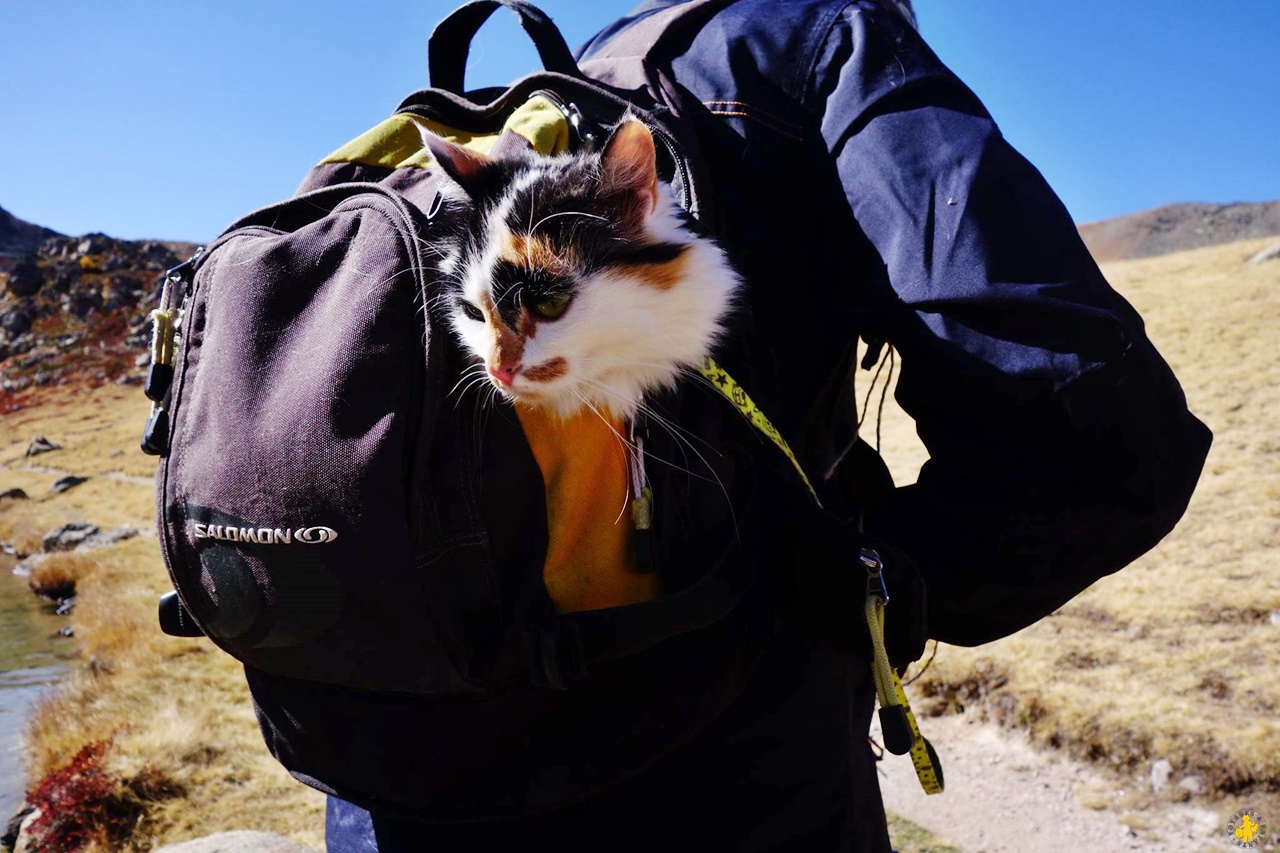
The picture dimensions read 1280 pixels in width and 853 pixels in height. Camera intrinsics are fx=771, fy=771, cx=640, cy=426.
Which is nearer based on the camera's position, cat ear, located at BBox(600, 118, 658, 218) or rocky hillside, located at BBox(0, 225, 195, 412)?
cat ear, located at BBox(600, 118, 658, 218)

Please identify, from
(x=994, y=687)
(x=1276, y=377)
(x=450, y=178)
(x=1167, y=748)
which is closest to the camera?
(x=450, y=178)

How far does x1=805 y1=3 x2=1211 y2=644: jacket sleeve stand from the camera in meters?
1.18

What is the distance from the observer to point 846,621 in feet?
4.41

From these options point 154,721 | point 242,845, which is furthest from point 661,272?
point 154,721

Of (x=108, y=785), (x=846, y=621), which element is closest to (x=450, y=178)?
(x=846, y=621)

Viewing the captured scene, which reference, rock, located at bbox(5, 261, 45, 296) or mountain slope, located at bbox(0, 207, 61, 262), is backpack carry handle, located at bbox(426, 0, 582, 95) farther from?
mountain slope, located at bbox(0, 207, 61, 262)

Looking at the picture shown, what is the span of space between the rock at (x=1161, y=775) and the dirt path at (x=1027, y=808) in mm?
131

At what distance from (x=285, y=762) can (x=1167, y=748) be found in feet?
17.5

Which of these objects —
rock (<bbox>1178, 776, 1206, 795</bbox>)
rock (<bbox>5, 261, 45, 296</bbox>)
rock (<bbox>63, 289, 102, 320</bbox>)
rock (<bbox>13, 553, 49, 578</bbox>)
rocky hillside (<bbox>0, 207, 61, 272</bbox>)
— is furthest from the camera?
rocky hillside (<bbox>0, 207, 61, 272</bbox>)

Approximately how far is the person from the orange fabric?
0.15 m

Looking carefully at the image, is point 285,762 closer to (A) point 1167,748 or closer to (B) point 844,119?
(B) point 844,119

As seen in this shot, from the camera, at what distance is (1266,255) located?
82.8 feet

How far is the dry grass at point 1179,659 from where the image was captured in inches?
189

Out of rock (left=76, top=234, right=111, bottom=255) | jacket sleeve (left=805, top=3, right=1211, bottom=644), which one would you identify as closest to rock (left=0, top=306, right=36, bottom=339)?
rock (left=76, top=234, right=111, bottom=255)
